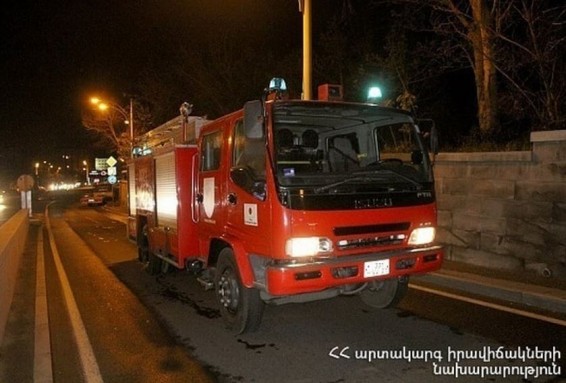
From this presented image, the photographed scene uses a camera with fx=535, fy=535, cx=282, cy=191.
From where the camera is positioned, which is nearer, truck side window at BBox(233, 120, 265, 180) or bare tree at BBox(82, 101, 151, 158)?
truck side window at BBox(233, 120, 265, 180)

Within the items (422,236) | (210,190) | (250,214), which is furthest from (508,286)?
(210,190)

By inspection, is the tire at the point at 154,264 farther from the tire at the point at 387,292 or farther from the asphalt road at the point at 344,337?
the tire at the point at 387,292

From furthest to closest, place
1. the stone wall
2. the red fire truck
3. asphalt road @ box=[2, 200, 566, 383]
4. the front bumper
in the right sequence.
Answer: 1. the stone wall
2. the red fire truck
3. the front bumper
4. asphalt road @ box=[2, 200, 566, 383]

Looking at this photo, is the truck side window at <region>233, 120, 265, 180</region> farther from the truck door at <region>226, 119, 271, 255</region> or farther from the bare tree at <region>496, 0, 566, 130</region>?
the bare tree at <region>496, 0, 566, 130</region>

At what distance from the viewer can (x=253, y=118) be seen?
17.5 ft

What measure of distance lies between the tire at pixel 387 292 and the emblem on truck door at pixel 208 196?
2.19 meters

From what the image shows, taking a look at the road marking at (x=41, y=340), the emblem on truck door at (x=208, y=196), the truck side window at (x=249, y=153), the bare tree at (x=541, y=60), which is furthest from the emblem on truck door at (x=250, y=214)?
the bare tree at (x=541, y=60)

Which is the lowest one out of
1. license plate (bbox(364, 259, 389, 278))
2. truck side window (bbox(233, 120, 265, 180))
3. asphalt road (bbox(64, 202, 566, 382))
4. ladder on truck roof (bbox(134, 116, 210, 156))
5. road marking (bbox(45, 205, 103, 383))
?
road marking (bbox(45, 205, 103, 383))

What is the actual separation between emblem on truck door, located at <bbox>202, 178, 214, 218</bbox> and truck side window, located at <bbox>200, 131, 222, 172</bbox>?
18 centimetres

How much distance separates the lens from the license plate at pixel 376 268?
5.45m

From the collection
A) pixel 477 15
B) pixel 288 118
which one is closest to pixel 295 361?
pixel 288 118

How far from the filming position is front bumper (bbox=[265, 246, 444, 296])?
5.09m

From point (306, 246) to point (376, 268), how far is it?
32.6 inches

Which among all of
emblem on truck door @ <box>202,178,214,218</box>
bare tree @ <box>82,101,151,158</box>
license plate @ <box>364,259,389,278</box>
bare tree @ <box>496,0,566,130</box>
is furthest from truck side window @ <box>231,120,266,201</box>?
bare tree @ <box>82,101,151,158</box>
